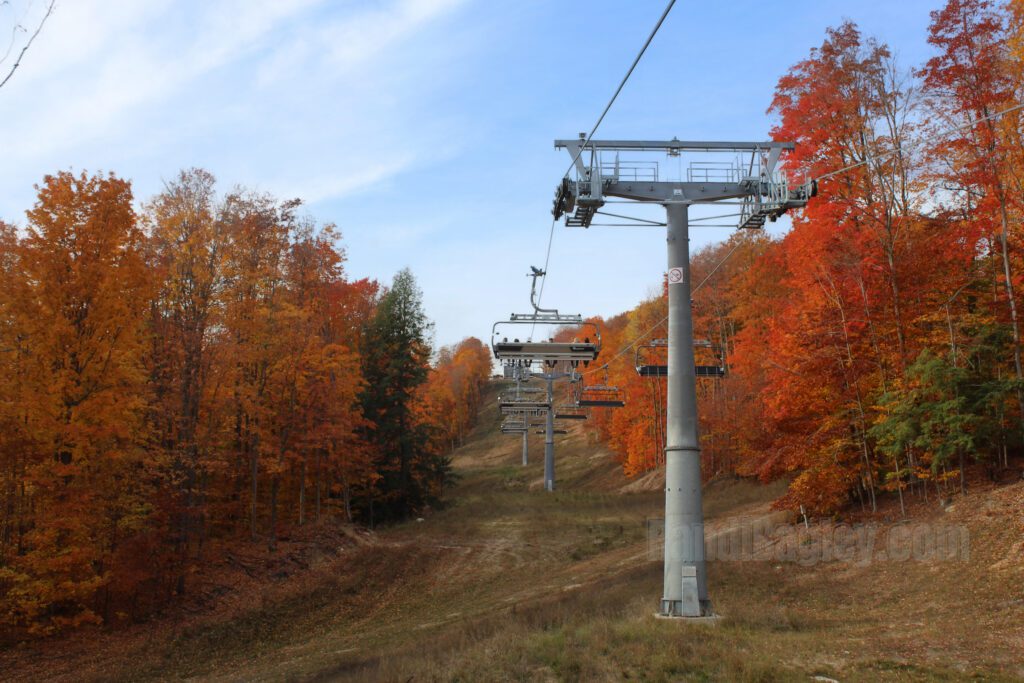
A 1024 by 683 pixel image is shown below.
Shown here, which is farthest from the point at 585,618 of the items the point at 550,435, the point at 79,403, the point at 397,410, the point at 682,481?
the point at 550,435

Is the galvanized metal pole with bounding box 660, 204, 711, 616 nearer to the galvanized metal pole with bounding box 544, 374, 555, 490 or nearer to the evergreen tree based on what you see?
the evergreen tree

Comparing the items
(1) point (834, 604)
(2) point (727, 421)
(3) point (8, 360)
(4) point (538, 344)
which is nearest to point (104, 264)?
(3) point (8, 360)

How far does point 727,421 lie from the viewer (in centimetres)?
3822

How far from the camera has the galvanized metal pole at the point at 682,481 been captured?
47.1ft

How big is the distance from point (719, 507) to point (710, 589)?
15.7m

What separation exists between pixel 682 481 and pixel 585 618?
367 centimetres

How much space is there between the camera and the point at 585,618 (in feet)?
52.1

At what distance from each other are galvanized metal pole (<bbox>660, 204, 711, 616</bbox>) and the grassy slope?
0.70 m

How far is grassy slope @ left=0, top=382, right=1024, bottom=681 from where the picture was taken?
11219 millimetres

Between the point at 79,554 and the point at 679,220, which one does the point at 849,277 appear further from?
the point at 79,554

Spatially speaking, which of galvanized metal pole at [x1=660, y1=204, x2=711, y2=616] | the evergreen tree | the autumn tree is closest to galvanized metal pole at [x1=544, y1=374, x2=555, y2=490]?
the evergreen tree

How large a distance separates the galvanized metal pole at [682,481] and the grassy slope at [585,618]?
27.7 inches

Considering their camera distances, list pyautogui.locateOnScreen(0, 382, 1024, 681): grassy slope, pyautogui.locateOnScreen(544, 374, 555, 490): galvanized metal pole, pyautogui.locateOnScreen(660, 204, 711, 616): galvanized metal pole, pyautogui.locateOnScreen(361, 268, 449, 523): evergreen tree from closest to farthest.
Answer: pyautogui.locateOnScreen(0, 382, 1024, 681): grassy slope → pyautogui.locateOnScreen(660, 204, 711, 616): galvanized metal pole → pyautogui.locateOnScreen(361, 268, 449, 523): evergreen tree → pyautogui.locateOnScreen(544, 374, 555, 490): galvanized metal pole

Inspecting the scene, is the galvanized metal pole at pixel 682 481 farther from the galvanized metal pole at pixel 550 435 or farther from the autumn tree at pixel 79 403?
the galvanized metal pole at pixel 550 435
